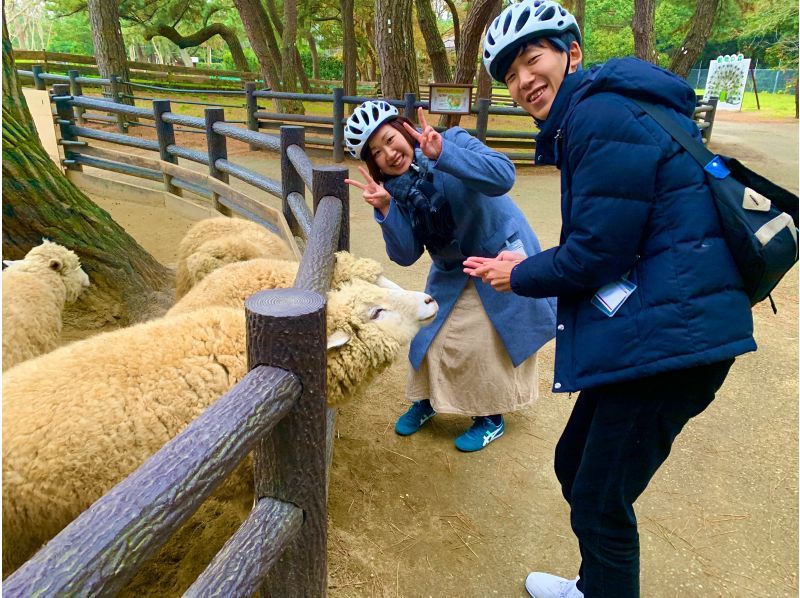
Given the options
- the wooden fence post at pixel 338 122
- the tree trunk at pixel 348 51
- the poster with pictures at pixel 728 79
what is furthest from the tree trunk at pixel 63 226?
the poster with pictures at pixel 728 79

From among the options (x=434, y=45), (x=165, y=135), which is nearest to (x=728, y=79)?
(x=434, y=45)

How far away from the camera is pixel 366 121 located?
2.26 m

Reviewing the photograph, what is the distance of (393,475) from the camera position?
8.88ft

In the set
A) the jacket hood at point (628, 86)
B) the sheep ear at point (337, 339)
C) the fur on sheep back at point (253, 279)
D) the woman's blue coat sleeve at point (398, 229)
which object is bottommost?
the fur on sheep back at point (253, 279)

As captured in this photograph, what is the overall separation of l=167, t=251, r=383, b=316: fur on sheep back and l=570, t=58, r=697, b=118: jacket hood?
1329 millimetres

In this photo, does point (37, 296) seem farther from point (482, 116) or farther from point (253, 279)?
point (482, 116)

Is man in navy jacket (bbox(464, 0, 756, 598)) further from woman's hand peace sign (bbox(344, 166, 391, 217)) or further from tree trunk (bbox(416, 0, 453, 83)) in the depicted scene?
tree trunk (bbox(416, 0, 453, 83))

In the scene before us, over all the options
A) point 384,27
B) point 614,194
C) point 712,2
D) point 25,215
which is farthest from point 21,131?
Result: point 712,2

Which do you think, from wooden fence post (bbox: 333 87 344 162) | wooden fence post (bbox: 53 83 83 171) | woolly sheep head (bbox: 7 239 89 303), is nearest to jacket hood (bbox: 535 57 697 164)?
woolly sheep head (bbox: 7 239 89 303)

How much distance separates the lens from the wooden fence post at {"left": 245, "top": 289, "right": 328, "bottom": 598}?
1.16 metres

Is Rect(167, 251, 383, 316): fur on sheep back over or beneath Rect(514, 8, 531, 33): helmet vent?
beneath

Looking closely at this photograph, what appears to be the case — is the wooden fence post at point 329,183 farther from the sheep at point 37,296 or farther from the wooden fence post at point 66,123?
the wooden fence post at point 66,123

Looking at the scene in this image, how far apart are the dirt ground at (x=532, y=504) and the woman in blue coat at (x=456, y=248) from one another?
0.67 ft

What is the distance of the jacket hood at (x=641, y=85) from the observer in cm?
130
